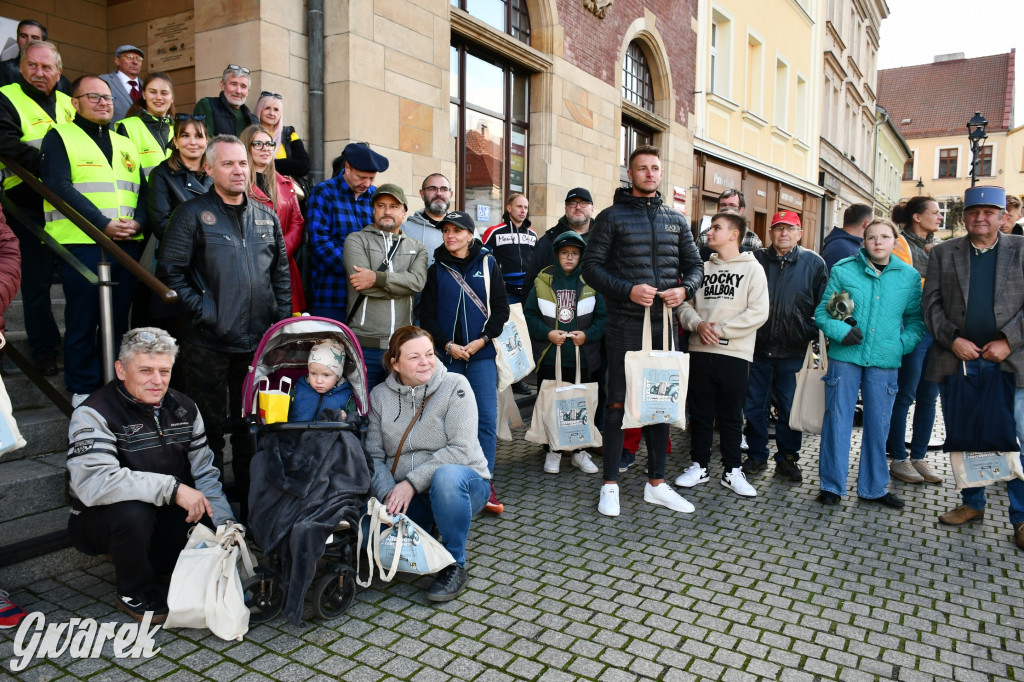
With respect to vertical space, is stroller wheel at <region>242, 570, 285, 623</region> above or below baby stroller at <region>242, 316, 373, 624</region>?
below

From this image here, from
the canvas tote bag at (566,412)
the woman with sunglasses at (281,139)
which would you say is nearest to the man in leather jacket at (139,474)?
the woman with sunglasses at (281,139)

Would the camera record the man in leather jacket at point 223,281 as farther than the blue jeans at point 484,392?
No

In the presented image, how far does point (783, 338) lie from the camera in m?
5.60

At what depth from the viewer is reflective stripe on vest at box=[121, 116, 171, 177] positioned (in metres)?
4.82

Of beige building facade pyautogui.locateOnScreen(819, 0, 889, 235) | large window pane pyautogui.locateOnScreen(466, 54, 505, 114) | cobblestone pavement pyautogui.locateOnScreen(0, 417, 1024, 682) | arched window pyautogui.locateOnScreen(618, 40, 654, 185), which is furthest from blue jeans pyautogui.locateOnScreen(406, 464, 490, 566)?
beige building facade pyautogui.locateOnScreen(819, 0, 889, 235)

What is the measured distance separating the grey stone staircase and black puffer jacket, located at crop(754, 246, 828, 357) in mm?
4686

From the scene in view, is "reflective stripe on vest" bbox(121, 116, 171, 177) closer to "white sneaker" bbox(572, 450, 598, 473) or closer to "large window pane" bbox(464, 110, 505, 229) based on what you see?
"white sneaker" bbox(572, 450, 598, 473)

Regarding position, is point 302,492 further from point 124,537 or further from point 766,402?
point 766,402

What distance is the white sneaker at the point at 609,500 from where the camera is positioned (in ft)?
15.3

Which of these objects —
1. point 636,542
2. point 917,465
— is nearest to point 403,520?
point 636,542

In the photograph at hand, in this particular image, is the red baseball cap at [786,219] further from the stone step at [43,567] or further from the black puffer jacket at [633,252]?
the stone step at [43,567]

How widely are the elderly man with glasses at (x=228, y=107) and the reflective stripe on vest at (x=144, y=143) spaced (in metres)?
0.41

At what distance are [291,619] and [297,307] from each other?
2.43 meters

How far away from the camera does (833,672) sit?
9.46ft
